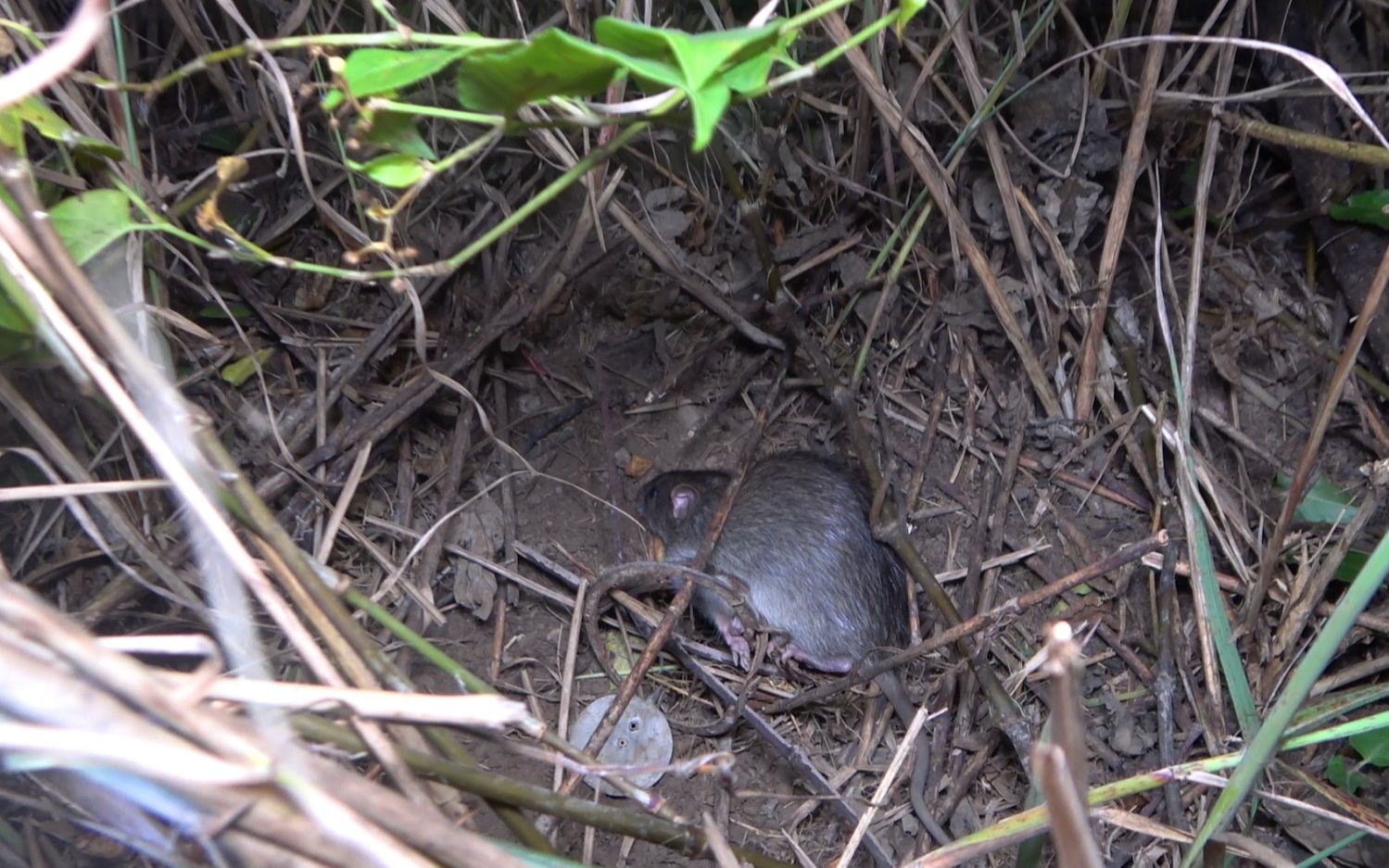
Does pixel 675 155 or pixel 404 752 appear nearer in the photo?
pixel 404 752

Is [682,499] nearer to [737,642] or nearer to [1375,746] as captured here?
[737,642]

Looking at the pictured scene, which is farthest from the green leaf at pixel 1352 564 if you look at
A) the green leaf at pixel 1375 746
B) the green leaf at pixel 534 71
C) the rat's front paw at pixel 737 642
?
the green leaf at pixel 534 71

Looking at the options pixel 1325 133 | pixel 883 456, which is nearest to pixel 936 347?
pixel 883 456

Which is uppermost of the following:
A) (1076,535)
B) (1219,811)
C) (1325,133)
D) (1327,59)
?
(1327,59)

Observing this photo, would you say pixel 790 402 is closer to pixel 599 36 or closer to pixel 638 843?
pixel 638 843

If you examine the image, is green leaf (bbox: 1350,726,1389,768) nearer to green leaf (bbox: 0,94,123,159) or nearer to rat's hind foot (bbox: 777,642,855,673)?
rat's hind foot (bbox: 777,642,855,673)

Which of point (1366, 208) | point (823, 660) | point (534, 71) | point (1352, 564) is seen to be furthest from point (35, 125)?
point (1366, 208)

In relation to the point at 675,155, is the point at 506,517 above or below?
below
